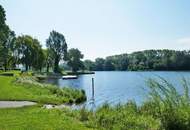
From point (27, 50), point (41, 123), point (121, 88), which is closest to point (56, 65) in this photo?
point (27, 50)

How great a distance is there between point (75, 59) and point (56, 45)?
21.2 m

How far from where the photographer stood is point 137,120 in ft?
41.4

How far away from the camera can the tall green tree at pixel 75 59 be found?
440ft

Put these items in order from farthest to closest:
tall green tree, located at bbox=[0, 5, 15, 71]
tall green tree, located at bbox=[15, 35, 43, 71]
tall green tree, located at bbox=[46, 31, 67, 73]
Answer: tall green tree, located at bbox=[46, 31, 67, 73]
tall green tree, located at bbox=[15, 35, 43, 71]
tall green tree, located at bbox=[0, 5, 15, 71]

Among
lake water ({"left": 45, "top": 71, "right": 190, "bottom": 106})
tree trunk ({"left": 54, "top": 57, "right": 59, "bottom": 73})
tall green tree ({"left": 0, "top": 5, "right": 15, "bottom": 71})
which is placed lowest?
lake water ({"left": 45, "top": 71, "right": 190, "bottom": 106})

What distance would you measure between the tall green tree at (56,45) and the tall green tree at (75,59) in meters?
14.8

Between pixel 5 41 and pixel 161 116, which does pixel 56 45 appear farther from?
pixel 161 116

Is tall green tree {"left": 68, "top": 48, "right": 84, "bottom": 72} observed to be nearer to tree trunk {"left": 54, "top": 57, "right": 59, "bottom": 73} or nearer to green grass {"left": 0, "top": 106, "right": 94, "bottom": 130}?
tree trunk {"left": 54, "top": 57, "right": 59, "bottom": 73}

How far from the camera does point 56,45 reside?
11612 centimetres

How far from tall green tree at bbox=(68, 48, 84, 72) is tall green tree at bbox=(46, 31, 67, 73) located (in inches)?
584

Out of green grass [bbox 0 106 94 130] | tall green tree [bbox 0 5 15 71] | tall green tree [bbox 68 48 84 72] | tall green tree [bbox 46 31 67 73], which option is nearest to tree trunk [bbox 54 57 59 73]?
tall green tree [bbox 46 31 67 73]

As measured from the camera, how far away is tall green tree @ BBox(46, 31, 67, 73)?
116 metres

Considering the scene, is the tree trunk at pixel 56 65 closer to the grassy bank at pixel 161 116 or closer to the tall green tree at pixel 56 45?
the tall green tree at pixel 56 45

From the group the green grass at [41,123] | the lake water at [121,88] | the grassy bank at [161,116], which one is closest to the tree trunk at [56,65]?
the lake water at [121,88]
